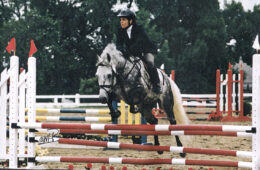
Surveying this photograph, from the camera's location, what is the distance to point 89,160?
168 inches

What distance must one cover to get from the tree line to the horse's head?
82.7 ft

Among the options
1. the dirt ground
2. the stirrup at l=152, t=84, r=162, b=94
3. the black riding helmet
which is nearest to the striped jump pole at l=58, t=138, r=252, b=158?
the dirt ground

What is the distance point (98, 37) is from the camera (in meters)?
33.3

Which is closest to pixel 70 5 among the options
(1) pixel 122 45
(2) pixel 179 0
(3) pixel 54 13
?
(3) pixel 54 13

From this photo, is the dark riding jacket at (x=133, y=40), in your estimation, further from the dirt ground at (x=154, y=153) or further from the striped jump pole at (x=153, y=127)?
the dirt ground at (x=154, y=153)

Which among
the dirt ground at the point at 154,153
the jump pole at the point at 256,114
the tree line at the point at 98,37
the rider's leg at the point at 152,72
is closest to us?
the jump pole at the point at 256,114

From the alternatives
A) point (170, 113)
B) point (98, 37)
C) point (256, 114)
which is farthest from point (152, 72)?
point (98, 37)

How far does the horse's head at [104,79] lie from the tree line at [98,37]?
25.2 metres

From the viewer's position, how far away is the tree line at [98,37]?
97.5 feet

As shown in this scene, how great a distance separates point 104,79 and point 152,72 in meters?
1.07

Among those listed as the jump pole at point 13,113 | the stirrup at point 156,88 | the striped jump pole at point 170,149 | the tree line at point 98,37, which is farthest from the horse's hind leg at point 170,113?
the tree line at point 98,37

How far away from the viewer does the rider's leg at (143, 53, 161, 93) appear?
5059mm

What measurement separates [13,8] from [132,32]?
30.2m

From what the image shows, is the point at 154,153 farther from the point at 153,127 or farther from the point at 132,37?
the point at 153,127
